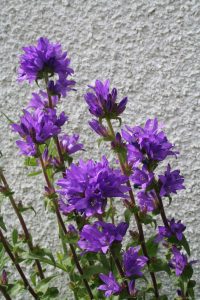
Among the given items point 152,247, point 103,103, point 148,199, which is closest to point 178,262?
point 152,247

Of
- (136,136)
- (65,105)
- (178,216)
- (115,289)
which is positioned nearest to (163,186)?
(136,136)

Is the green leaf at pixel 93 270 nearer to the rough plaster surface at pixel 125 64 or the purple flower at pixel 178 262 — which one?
the purple flower at pixel 178 262

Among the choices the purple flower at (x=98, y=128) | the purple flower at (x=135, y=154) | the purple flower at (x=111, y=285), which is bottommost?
the purple flower at (x=111, y=285)

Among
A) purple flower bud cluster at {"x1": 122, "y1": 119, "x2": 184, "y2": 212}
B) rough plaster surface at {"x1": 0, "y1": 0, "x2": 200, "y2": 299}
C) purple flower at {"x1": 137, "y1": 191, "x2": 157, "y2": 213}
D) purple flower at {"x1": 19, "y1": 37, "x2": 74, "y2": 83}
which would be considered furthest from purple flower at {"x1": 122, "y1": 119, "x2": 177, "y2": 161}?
rough plaster surface at {"x1": 0, "y1": 0, "x2": 200, "y2": 299}

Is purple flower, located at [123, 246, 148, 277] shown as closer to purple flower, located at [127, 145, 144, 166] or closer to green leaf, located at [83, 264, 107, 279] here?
green leaf, located at [83, 264, 107, 279]

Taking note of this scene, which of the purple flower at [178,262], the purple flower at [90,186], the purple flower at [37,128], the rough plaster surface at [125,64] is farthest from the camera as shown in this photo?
the rough plaster surface at [125,64]

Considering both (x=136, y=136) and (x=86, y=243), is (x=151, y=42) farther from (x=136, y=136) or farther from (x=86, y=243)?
(x=86, y=243)

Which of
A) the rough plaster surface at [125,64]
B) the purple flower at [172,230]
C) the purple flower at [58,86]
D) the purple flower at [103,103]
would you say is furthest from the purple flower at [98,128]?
the rough plaster surface at [125,64]
